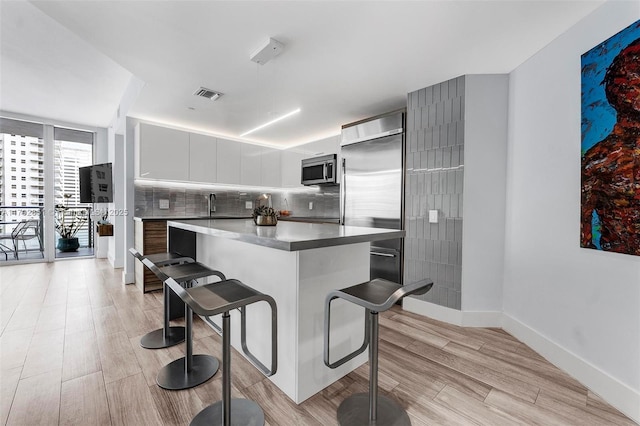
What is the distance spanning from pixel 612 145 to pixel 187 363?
9.78 feet

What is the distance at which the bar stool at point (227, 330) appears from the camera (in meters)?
1.21

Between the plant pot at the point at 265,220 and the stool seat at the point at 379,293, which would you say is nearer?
the stool seat at the point at 379,293

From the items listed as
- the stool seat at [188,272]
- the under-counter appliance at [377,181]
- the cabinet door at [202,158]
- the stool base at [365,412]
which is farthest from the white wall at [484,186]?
the cabinet door at [202,158]

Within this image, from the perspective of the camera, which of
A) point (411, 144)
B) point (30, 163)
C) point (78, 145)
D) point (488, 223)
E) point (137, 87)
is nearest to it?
point (488, 223)

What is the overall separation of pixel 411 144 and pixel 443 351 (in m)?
2.02

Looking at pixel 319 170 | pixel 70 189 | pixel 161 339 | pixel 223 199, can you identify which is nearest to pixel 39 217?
pixel 70 189

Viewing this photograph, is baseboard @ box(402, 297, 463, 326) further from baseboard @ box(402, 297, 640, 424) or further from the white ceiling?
the white ceiling

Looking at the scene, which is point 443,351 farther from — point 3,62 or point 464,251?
point 3,62

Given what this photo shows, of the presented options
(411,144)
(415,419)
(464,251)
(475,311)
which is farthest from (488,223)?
(415,419)

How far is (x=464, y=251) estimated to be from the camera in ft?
8.70

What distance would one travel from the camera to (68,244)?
5.96m

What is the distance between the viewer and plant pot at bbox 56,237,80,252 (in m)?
5.88

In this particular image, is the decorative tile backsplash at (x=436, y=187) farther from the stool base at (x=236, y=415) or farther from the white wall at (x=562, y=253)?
the stool base at (x=236, y=415)

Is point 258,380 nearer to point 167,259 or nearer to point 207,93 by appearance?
point 167,259
